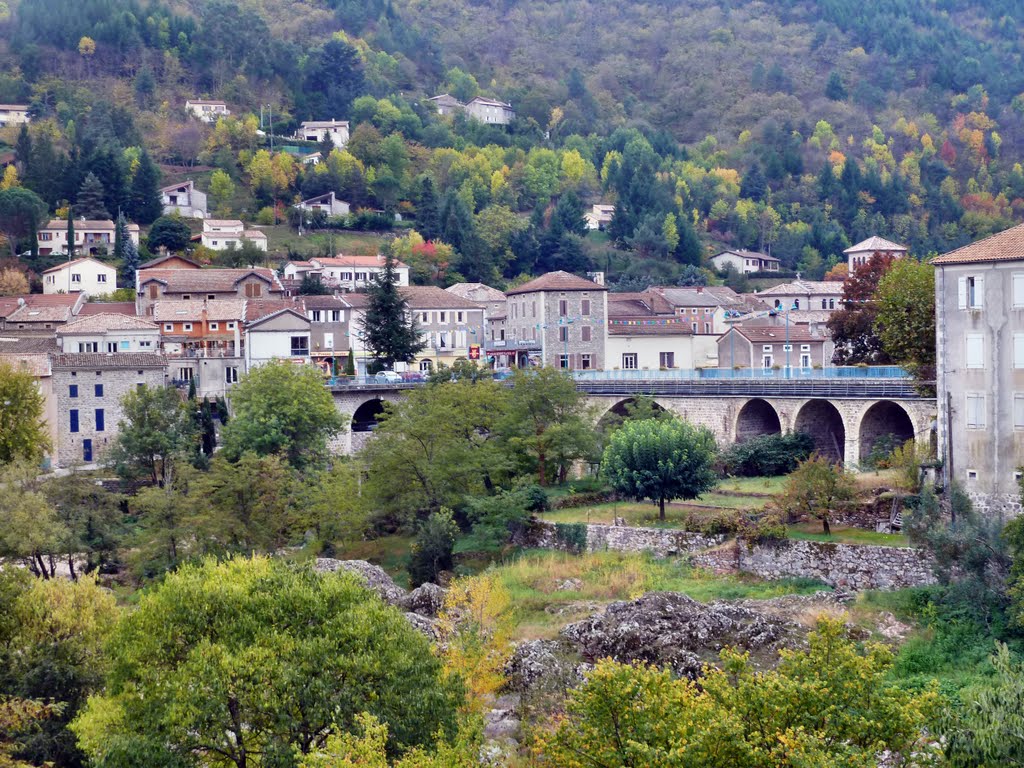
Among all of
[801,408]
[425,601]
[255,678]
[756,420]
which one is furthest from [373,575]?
[756,420]

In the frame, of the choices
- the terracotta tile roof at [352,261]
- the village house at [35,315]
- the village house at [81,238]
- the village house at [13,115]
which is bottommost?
the village house at [35,315]

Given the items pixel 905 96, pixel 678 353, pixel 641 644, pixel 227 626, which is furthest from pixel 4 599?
pixel 905 96

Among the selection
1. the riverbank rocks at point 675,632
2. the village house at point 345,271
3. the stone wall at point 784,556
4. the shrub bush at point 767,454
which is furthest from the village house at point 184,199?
the riverbank rocks at point 675,632

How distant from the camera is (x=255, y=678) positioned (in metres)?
20.0

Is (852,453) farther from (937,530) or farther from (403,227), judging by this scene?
(403,227)

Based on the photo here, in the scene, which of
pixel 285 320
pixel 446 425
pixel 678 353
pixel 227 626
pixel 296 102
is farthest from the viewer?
pixel 296 102

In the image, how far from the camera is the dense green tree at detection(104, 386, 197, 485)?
48.8 m

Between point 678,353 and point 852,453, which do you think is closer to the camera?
point 852,453

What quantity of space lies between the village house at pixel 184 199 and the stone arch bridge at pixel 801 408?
160ft

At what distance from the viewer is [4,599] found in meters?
25.6

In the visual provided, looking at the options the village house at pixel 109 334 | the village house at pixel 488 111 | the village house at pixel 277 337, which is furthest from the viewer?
the village house at pixel 488 111

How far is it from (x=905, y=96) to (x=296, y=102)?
8823 cm

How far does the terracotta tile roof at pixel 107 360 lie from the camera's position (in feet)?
177

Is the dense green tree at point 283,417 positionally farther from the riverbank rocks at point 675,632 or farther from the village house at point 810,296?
the village house at point 810,296
